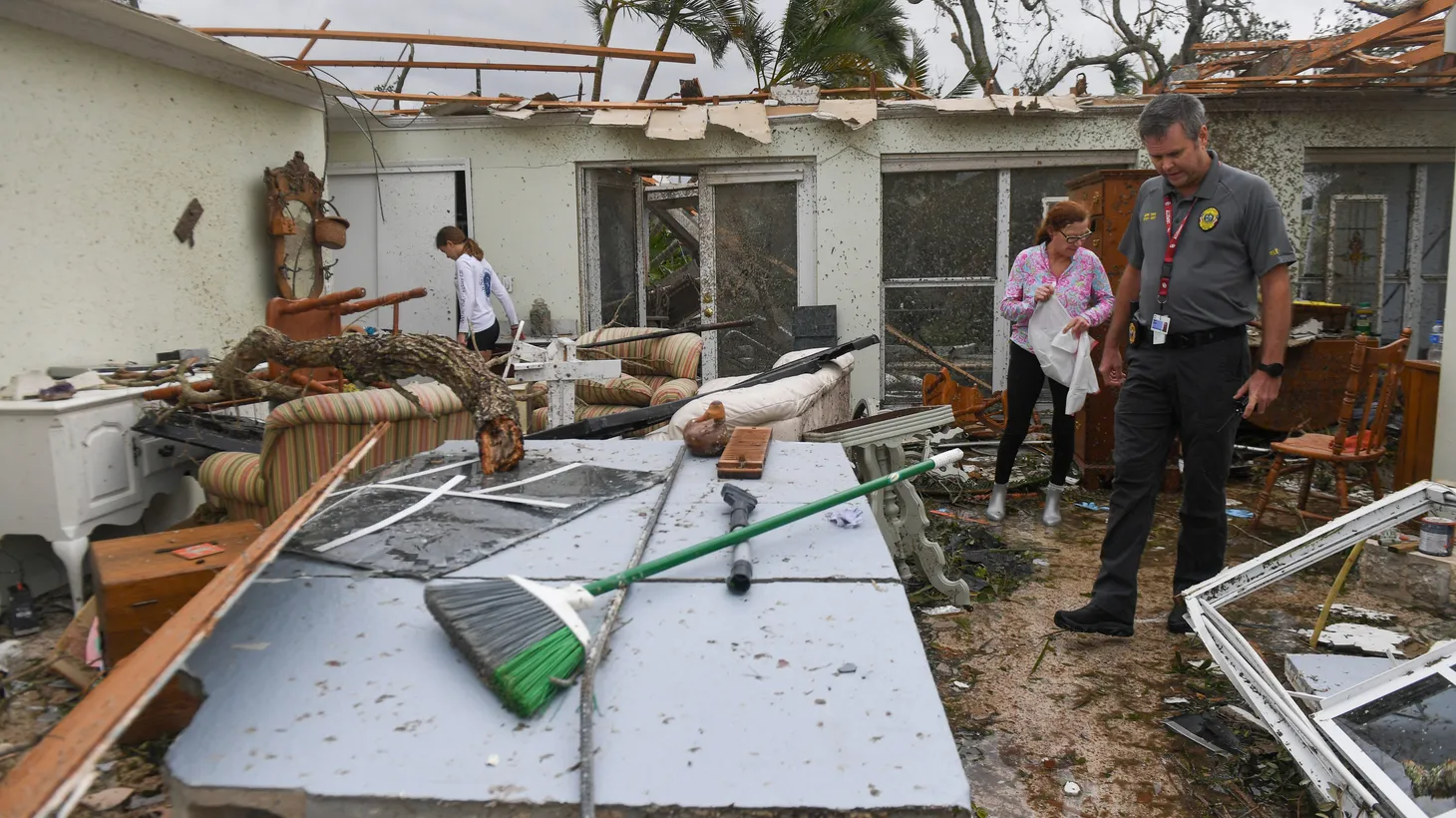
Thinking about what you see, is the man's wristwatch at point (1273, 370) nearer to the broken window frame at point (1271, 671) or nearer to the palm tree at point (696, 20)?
the broken window frame at point (1271, 671)

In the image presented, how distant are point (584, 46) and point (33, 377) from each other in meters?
4.39

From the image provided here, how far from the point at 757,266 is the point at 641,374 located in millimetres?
1712

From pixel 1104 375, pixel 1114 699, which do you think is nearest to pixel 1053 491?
pixel 1104 375

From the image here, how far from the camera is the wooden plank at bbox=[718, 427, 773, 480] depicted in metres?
2.75

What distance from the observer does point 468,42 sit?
22.3ft

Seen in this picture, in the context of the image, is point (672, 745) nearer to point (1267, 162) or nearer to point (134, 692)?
A: point (134, 692)

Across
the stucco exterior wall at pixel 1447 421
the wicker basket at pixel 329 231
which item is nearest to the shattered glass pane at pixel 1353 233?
the stucco exterior wall at pixel 1447 421

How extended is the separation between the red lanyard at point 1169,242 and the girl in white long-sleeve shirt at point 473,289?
5017 millimetres

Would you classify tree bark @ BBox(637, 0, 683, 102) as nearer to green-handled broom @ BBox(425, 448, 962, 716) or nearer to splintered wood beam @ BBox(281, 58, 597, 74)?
splintered wood beam @ BBox(281, 58, 597, 74)

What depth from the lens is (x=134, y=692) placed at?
48.8 inches

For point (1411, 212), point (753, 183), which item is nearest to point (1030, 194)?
point (753, 183)

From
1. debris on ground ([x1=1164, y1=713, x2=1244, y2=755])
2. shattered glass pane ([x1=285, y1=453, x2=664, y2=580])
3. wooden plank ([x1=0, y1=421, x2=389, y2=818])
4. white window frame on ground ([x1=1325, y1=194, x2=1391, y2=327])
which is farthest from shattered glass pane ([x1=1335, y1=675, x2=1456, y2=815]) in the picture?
white window frame on ground ([x1=1325, y1=194, x2=1391, y2=327])

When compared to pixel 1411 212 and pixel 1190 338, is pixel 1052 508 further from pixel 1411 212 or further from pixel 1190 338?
pixel 1411 212

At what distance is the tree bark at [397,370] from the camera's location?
9.63 feet
